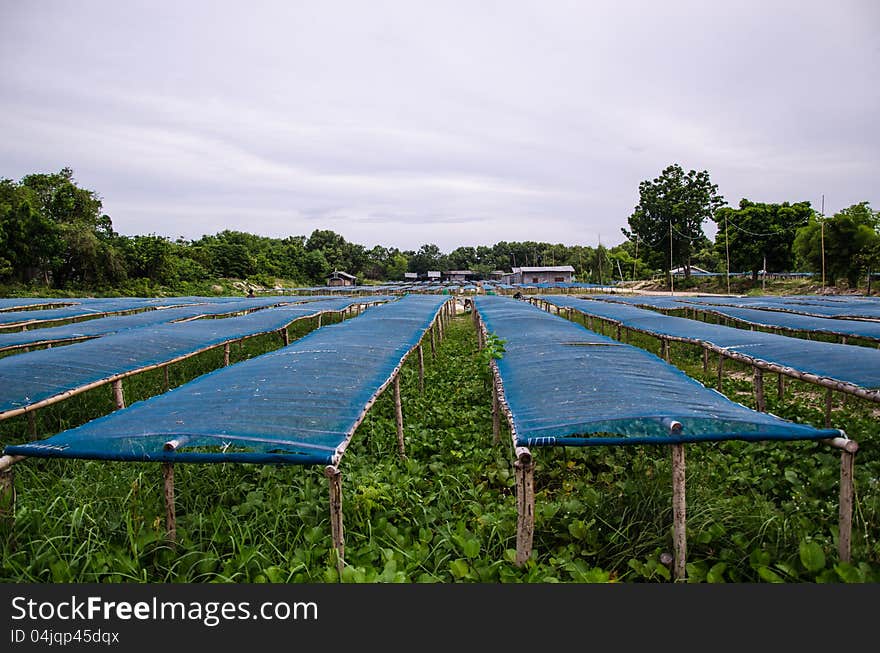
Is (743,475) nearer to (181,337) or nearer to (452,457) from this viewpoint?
(452,457)

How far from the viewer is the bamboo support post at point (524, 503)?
3066 millimetres

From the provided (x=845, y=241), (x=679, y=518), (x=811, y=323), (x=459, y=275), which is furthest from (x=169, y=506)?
(x=459, y=275)

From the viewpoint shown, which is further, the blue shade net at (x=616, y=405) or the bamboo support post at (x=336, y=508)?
the blue shade net at (x=616, y=405)

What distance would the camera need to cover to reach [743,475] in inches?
179

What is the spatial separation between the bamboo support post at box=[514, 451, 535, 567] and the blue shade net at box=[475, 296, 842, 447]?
0.22 meters

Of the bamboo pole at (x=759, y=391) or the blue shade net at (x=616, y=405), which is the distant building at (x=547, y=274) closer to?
the bamboo pole at (x=759, y=391)

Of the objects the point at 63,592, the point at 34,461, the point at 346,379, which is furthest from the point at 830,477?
the point at 34,461

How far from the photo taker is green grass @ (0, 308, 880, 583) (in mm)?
3127

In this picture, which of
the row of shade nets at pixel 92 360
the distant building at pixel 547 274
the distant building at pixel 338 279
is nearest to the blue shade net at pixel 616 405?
the row of shade nets at pixel 92 360

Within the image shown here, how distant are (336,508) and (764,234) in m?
43.5

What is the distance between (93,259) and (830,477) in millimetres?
35930

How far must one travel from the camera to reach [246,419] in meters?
3.39

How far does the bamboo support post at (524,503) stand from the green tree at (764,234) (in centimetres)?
4027

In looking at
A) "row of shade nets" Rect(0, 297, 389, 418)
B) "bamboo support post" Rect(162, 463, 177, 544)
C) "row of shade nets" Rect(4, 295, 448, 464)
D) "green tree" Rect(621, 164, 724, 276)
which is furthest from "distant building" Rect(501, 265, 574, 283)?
"bamboo support post" Rect(162, 463, 177, 544)
